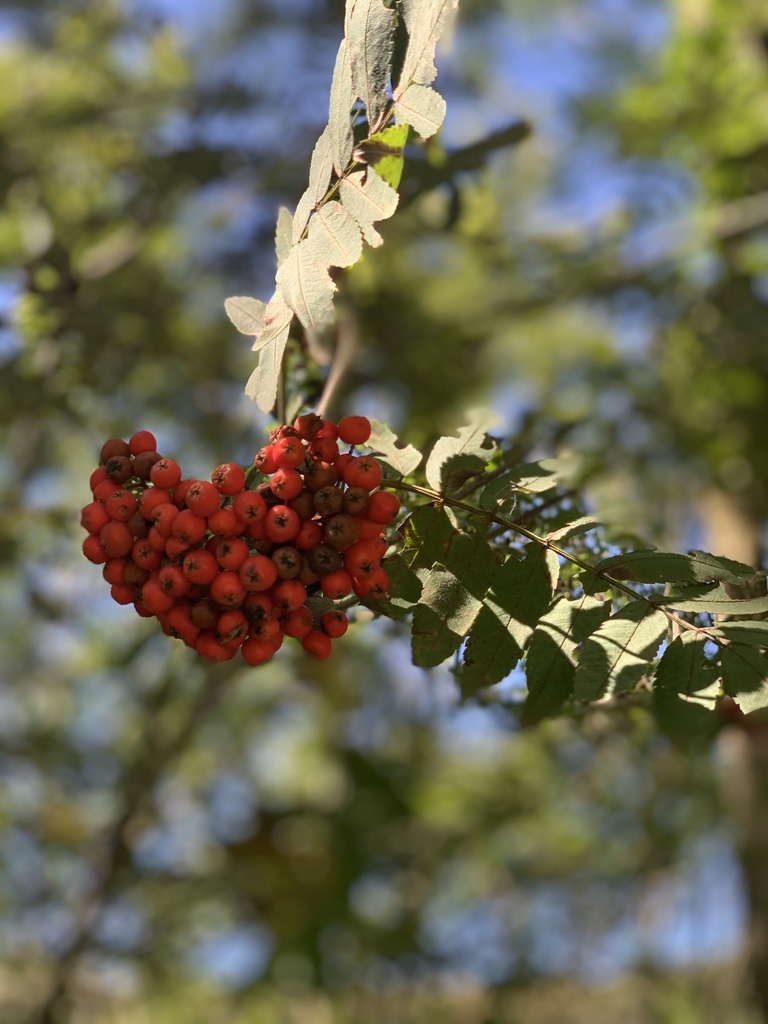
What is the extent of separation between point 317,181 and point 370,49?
19 centimetres

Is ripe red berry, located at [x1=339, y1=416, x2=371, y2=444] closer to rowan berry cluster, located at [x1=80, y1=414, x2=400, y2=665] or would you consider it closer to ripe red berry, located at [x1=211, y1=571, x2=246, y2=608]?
rowan berry cluster, located at [x1=80, y1=414, x2=400, y2=665]

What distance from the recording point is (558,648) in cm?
157

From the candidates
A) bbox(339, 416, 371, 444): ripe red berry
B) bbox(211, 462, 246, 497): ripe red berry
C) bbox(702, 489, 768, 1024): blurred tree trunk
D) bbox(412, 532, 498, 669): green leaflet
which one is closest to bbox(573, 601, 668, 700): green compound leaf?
bbox(412, 532, 498, 669): green leaflet

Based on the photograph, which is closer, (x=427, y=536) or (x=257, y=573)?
(x=257, y=573)

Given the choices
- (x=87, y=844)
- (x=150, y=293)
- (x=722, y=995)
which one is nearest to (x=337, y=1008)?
(x=87, y=844)

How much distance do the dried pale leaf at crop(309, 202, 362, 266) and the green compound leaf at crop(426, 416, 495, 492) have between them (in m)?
0.41

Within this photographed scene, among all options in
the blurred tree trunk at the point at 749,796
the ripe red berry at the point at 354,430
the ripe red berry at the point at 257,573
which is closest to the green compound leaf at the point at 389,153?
the ripe red berry at the point at 354,430

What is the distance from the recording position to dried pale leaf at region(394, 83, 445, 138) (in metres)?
1.36

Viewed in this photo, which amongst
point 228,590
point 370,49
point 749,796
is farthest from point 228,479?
point 749,796

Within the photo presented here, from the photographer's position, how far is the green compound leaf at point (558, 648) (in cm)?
155

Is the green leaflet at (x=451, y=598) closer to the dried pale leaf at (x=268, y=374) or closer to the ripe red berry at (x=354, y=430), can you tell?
the ripe red berry at (x=354, y=430)

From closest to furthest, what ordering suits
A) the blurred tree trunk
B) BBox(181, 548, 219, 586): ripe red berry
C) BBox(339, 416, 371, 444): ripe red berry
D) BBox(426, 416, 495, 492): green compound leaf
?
BBox(181, 548, 219, 586): ripe red berry, BBox(339, 416, 371, 444): ripe red berry, BBox(426, 416, 495, 492): green compound leaf, the blurred tree trunk

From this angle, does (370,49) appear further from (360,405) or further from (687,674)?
(360,405)

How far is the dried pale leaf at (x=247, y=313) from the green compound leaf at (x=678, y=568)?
67cm
